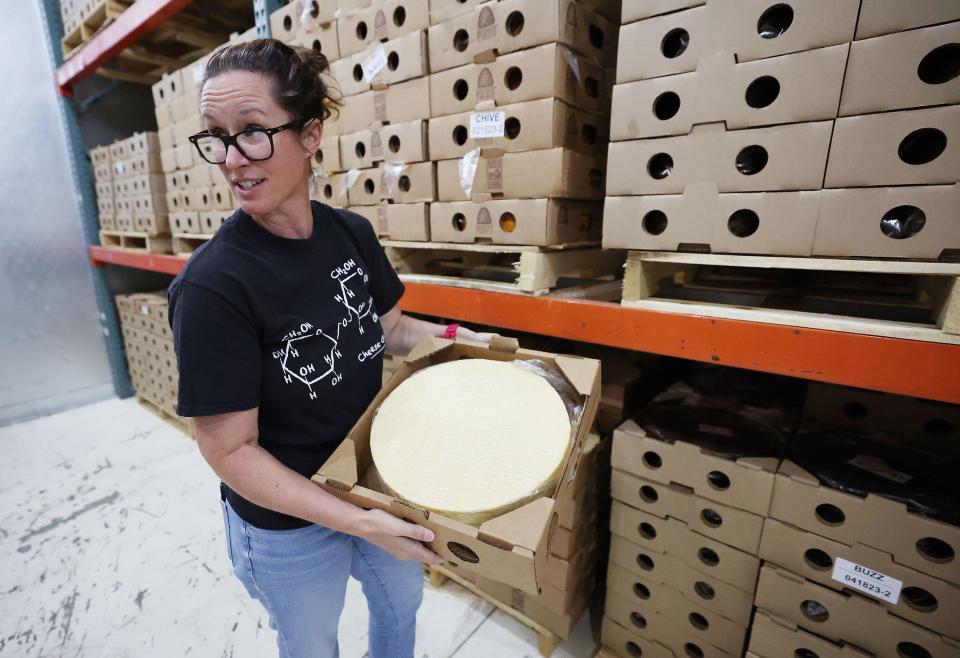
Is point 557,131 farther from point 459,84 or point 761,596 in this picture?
point 761,596

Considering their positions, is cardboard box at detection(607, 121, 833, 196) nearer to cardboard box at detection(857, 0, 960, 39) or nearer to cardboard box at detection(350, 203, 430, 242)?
cardboard box at detection(857, 0, 960, 39)

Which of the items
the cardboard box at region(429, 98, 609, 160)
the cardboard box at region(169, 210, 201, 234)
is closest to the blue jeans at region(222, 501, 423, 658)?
the cardboard box at region(429, 98, 609, 160)

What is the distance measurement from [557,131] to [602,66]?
0.37m

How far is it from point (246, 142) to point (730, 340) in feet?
3.68

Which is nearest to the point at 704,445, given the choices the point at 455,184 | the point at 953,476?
the point at 953,476

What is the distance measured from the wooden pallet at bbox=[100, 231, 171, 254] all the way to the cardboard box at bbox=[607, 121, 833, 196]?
3400 millimetres

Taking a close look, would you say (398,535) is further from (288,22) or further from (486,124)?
(288,22)

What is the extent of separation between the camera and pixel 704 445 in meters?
1.27

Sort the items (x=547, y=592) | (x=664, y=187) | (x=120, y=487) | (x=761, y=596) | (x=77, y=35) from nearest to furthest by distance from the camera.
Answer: (x=664, y=187), (x=761, y=596), (x=547, y=592), (x=120, y=487), (x=77, y=35)

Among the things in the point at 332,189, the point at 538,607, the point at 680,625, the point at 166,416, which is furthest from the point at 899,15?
the point at 166,416

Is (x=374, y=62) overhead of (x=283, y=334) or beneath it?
overhead

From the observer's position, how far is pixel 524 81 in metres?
1.25

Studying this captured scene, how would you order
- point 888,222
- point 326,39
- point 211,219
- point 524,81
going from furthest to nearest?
point 211,219, point 326,39, point 524,81, point 888,222

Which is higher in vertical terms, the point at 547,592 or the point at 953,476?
the point at 953,476
